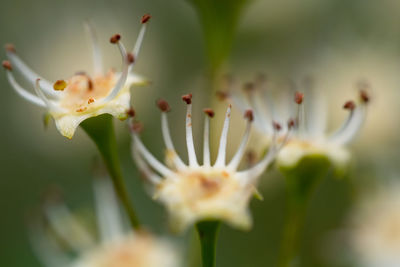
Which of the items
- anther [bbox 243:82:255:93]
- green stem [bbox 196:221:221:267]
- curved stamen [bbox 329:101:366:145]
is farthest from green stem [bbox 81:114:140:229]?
curved stamen [bbox 329:101:366:145]

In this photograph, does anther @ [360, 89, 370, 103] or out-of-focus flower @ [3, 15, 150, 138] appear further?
anther @ [360, 89, 370, 103]

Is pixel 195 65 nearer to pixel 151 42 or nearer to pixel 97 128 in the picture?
pixel 151 42

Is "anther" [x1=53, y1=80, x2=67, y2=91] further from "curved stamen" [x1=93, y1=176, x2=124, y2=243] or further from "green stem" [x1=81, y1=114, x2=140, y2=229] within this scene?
"curved stamen" [x1=93, y1=176, x2=124, y2=243]

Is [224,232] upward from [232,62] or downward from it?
downward

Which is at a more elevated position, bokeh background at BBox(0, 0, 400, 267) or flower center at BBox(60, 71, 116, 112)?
bokeh background at BBox(0, 0, 400, 267)

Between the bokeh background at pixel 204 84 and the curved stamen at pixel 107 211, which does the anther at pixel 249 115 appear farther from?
the bokeh background at pixel 204 84

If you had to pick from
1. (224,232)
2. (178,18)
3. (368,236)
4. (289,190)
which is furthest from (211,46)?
(178,18)

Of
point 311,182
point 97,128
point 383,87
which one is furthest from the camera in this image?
point 383,87
